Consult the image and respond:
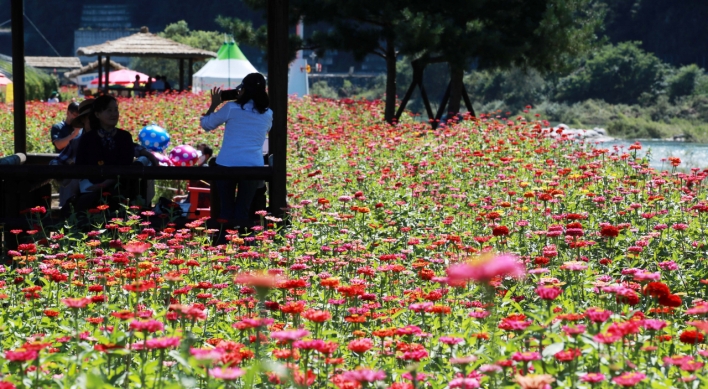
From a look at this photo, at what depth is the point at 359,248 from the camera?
4.70m

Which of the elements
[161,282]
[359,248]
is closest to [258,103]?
[359,248]

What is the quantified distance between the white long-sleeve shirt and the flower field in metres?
0.51

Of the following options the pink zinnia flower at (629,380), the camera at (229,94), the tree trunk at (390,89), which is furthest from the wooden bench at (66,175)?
the tree trunk at (390,89)

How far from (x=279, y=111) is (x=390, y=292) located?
258 centimetres

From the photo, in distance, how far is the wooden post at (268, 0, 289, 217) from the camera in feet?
20.9

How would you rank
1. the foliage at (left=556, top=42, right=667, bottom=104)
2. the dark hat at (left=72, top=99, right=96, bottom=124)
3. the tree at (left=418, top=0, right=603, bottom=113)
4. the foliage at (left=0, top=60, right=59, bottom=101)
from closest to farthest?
the dark hat at (left=72, top=99, right=96, bottom=124) < the tree at (left=418, top=0, right=603, bottom=113) < the foliage at (left=0, top=60, right=59, bottom=101) < the foliage at (left=556, top=42, right=667, bottom=104)

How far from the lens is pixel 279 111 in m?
6.62

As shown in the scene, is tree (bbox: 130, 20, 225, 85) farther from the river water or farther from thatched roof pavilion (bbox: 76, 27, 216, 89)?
the river water

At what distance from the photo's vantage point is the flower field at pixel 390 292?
2404 millimetres

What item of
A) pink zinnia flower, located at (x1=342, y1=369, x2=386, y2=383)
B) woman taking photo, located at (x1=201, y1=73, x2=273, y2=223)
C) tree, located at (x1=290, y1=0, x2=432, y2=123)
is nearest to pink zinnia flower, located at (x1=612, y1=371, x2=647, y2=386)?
pink zinnia flower, located at (x1=342, y1=369, x2=386, y2=383)

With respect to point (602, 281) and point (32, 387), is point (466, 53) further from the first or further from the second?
point (32, 387)

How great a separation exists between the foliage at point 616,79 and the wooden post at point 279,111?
55263 millimetres

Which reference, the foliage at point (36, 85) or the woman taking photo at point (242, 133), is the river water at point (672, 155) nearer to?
the woman taking photo at point (242, 133)

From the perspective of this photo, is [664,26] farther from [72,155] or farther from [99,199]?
[99,199]
